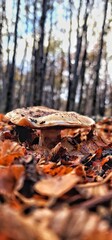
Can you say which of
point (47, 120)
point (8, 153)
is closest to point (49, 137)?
point (47, 120)

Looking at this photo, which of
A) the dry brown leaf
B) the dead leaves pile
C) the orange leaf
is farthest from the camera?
the orange leaf

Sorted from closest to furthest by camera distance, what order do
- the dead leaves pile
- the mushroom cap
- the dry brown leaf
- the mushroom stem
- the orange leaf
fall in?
the dead leaves pile
the dry brown leaf
the orange leaf
the mushroom cap
the mushroom stem

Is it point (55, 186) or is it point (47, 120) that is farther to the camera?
point (47, 120)

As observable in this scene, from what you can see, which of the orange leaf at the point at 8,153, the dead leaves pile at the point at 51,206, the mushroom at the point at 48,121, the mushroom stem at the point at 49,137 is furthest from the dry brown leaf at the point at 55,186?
the mushroom stem at the point at 49,137

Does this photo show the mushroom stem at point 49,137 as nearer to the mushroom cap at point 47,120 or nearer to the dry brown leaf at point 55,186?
the mushroom cap at point 47,120

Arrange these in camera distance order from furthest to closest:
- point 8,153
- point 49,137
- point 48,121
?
point 49,137 < point 48,121 < point 8,153

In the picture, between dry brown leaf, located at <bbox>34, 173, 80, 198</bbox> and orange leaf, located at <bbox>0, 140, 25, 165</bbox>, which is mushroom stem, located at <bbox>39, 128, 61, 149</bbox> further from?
dry brown leaf, located at <bbox>34, 173, 80, 198</bbox>

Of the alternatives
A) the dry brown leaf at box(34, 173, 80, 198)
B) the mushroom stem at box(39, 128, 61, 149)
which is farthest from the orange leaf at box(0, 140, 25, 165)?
the mushroom stem at box(39, 128, 61, 149)

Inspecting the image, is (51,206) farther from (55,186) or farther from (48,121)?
(48,121)

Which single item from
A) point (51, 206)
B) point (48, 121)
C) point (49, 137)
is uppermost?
point (51, 206)
